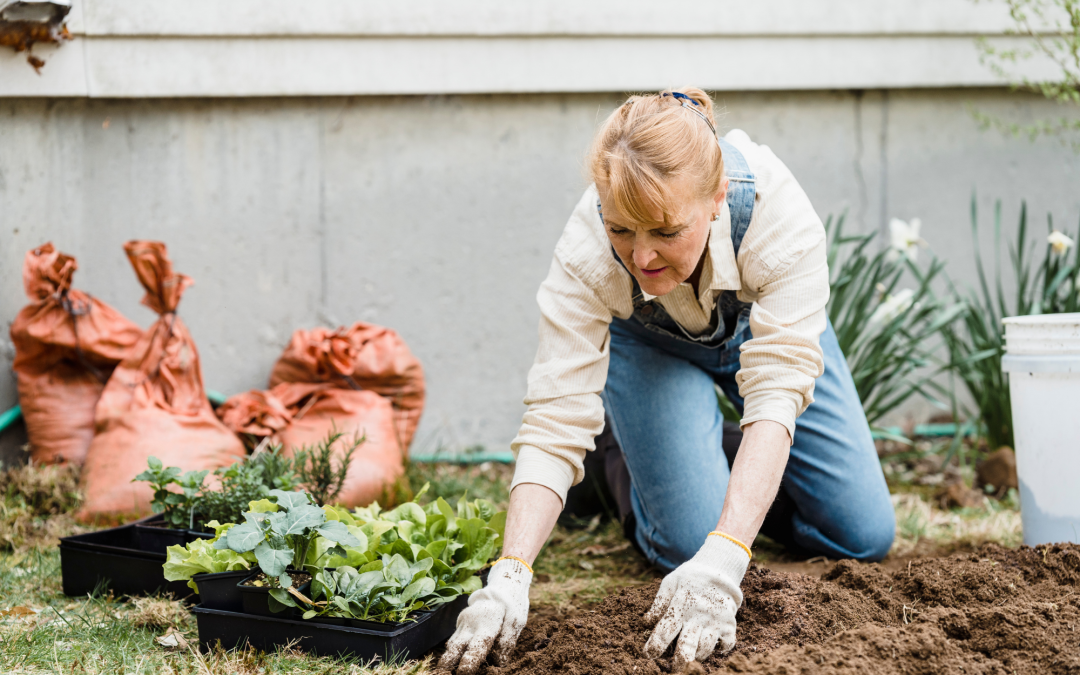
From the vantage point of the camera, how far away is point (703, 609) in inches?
57.6

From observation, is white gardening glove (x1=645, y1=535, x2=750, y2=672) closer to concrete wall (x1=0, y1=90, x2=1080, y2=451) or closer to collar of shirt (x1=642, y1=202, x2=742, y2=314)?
collar of shirt (x1=642, y1=202, x2=742, y2=314)

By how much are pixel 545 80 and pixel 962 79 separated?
1.79 meters

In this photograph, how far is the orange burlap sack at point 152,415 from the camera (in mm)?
2459

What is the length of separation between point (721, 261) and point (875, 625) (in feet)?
2.55

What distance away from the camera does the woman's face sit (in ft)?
5.04

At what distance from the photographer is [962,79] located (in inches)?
138

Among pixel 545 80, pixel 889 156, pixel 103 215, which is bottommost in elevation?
pixel 103 215

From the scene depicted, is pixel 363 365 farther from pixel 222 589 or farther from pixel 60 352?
pixel 222 589

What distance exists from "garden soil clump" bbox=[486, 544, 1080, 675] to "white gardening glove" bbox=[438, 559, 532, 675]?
1.8 inches

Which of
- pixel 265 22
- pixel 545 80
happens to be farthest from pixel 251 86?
pixel 545 80

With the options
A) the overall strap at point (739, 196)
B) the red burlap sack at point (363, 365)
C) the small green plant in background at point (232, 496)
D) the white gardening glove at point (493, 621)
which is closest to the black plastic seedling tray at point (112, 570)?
the small green plant in background at point (232, 496)

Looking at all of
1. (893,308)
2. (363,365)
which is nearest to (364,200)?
(363,365)

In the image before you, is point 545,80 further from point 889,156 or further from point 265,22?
point 889,156

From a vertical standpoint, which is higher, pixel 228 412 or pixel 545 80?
pixel 545 80
